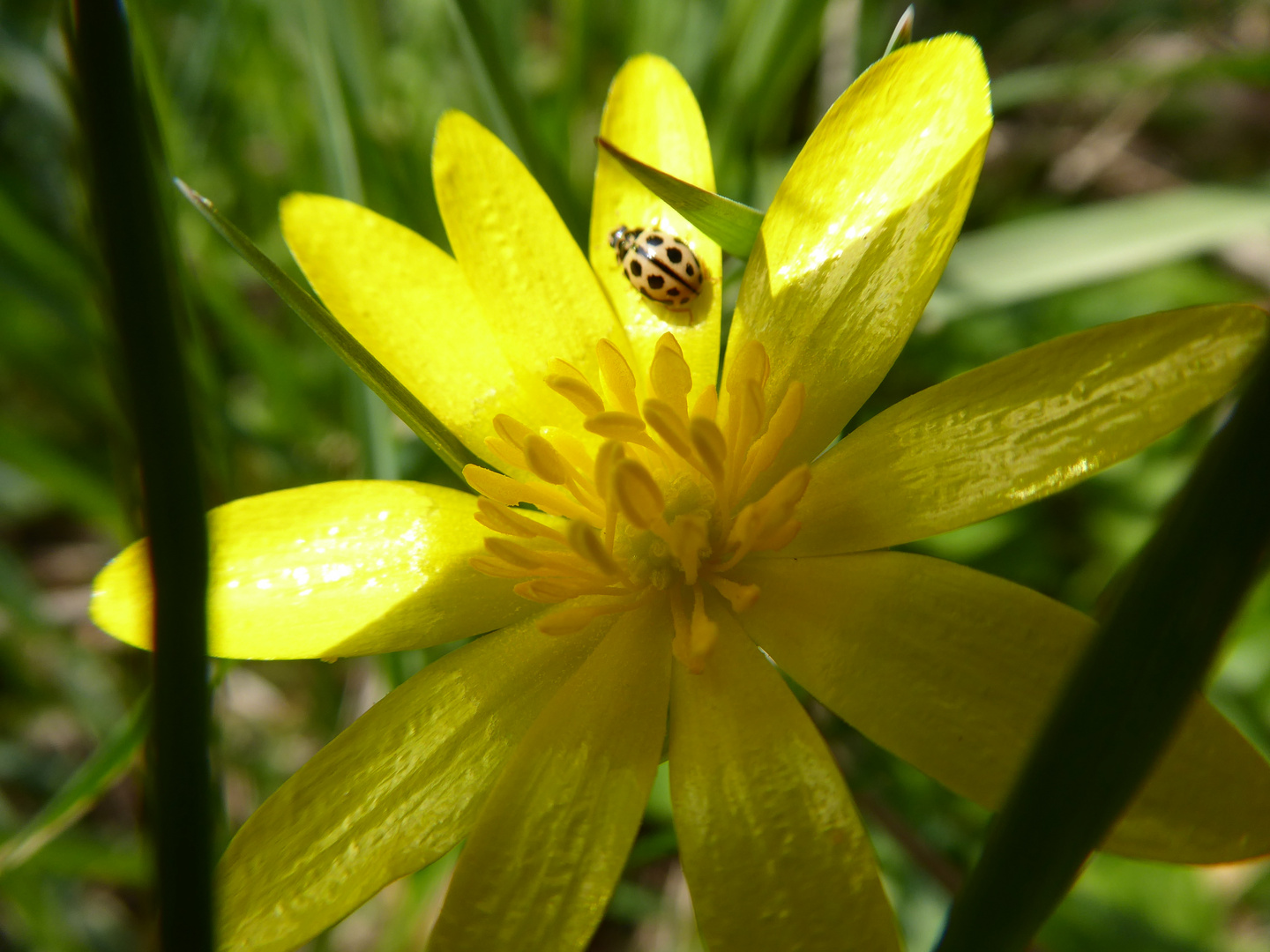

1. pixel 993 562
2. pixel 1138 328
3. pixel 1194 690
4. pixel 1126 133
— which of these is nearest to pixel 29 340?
pixel 993 562

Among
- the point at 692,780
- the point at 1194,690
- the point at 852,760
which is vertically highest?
the point at 1194,690

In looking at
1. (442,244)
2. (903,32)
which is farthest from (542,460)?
(442,244)

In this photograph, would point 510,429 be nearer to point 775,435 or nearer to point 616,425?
point 616,425

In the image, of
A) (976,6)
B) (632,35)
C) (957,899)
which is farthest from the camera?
(976,6)

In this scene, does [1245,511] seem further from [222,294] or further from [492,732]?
[222,294]

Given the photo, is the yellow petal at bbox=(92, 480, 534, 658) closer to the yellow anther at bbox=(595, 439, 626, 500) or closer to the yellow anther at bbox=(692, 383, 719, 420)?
the yellow anther at bbox=(595, 439, 626, 500)

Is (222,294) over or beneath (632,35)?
beneath
